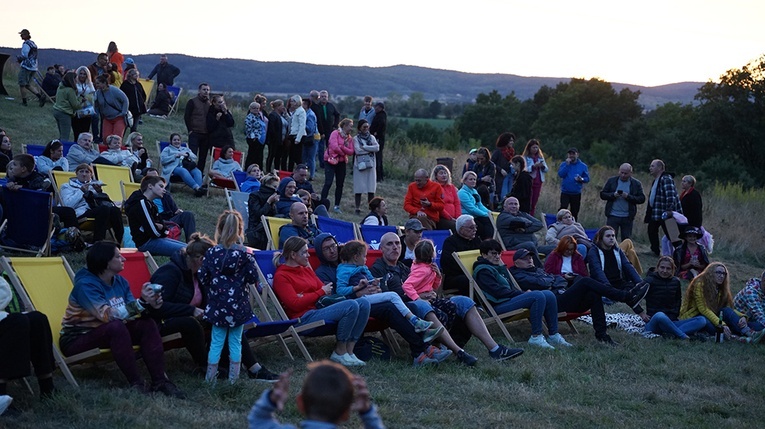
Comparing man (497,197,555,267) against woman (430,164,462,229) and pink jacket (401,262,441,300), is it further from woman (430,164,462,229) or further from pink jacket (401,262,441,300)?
pink jacket (401,262,441,300)

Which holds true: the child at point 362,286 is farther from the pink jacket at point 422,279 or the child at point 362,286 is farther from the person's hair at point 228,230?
the person's hair at point 228,230

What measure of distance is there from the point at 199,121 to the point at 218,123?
0.32 metres

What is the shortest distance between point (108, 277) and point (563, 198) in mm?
10280

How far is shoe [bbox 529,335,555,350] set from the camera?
27.7 feet

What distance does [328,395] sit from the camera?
290 cm

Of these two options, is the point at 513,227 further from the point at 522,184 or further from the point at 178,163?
the point at 178,163

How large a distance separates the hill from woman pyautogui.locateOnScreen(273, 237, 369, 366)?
30.7 metres

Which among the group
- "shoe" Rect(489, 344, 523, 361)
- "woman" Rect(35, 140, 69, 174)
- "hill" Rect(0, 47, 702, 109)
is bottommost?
"hill" Rect(0, 47, 702, 109)

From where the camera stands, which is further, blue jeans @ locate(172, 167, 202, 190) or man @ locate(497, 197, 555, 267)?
blue jeans @ locate(172, 167, 202, 190)

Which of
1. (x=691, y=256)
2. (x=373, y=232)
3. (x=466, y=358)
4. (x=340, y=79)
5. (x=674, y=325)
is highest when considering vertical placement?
(x=373, y=232)

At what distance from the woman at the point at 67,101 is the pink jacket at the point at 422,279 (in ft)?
26.0

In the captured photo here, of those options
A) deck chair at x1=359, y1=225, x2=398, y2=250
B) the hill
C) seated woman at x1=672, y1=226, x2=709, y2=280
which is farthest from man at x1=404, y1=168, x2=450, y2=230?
the hill

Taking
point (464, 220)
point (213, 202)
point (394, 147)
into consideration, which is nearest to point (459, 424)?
point (464, 220)

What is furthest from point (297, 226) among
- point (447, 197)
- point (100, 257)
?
point (100, 257)
